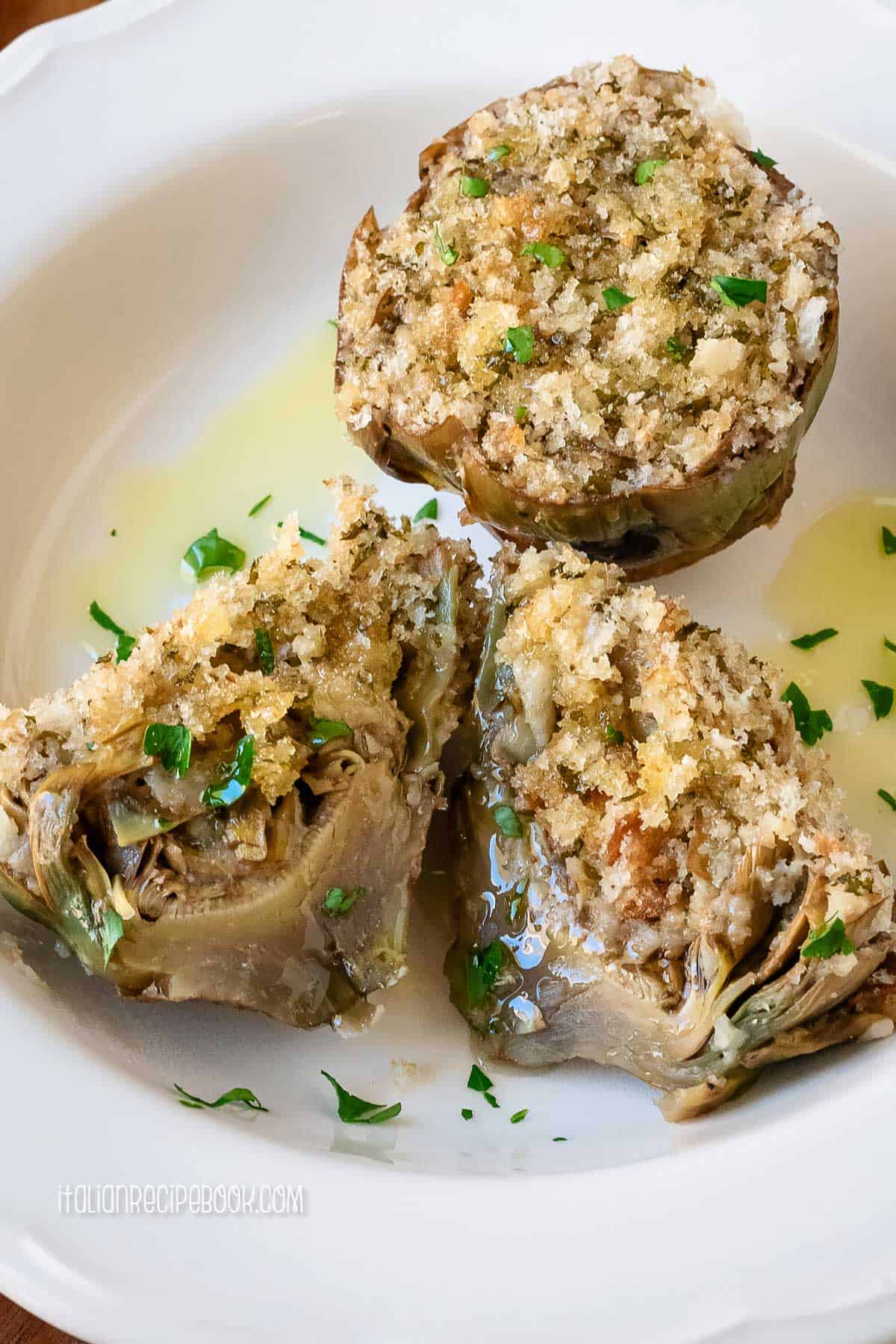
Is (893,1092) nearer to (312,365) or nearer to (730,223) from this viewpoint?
(730,223)

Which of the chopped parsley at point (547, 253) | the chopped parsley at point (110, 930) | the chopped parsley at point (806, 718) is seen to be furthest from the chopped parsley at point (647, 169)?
the chopped parsley at point (110, 930)

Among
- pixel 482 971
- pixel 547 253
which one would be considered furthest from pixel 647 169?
pixel 482 971

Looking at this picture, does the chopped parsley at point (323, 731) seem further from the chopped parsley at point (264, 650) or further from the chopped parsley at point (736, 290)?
the chopped parsley at point (736, 290)

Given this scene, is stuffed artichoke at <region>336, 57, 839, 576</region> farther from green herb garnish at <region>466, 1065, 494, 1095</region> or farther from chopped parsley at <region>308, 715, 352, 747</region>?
green herb garnish at <region>466, 1065, 494, 1095</region>

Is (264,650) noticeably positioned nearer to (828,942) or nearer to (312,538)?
(312,538)

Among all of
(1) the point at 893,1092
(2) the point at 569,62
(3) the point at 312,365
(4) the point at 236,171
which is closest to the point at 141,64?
(4) the point at 236,171
